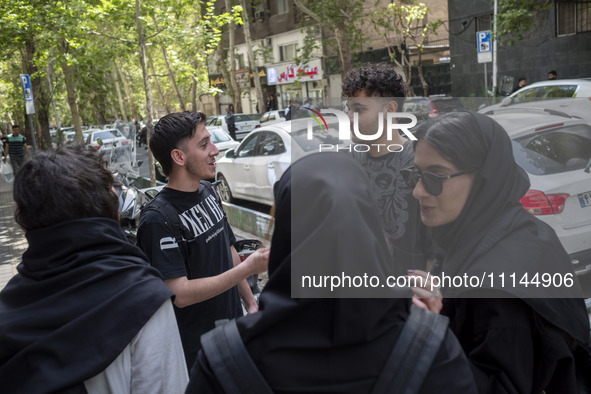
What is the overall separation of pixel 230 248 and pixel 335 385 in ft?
5.98

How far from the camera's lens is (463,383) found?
4.06ft

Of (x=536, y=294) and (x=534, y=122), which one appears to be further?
(x=534, y=122)

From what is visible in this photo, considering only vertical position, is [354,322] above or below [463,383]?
above

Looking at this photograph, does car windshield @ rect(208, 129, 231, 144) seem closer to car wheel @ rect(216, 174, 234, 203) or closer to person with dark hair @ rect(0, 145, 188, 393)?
car wheel @ rect(216, 174, 234, 203)

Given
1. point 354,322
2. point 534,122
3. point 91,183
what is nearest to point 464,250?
point 354,322

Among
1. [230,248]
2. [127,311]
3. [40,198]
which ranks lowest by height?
[230,248]

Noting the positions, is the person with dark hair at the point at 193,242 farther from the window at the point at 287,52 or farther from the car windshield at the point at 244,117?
the window at the point at 287,52

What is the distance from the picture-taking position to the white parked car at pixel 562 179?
4365mm

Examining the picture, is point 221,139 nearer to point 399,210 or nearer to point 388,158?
point 388,158

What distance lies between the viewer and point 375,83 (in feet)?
9.21

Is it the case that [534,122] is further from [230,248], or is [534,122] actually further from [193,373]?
[193,373]

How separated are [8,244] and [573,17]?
18654mm

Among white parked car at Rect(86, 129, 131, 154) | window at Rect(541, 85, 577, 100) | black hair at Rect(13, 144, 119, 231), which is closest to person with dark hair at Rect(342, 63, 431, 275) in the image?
black hair at Rect(13, 144, 119, 231)

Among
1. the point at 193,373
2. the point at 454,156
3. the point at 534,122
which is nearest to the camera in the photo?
the point at 193,373
